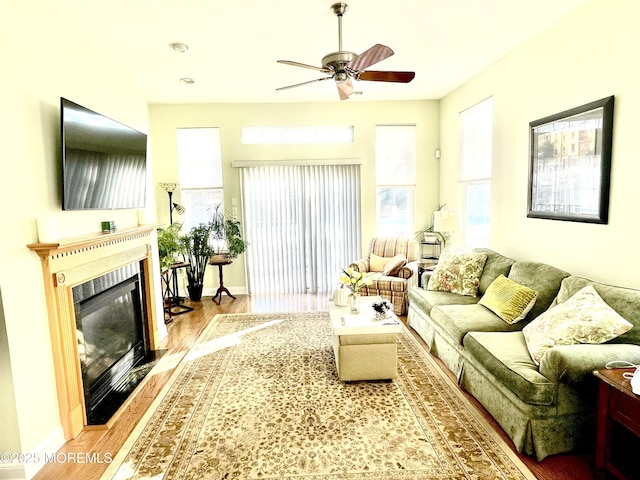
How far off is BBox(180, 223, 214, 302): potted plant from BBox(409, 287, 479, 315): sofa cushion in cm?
319

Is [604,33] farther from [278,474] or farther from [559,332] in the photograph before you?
[278,474]

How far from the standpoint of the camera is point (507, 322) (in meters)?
3.07

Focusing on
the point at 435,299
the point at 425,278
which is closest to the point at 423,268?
the point at 425,278

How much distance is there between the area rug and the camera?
2137mm

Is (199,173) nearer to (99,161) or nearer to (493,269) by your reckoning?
(99,161)

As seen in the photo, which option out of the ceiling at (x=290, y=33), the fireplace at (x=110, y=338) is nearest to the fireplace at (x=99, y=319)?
the fireplace at (x=110, y=338)

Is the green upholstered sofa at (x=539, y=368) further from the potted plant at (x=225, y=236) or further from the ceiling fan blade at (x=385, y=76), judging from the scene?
the potted plant at (x=225, y=236)

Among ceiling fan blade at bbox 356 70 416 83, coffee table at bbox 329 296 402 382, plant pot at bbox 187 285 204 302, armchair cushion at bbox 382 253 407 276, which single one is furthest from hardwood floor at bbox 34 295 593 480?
ceiling fan blade at bbox 356 70 416 83

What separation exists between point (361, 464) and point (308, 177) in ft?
14.4

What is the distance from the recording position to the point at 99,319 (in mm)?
3008

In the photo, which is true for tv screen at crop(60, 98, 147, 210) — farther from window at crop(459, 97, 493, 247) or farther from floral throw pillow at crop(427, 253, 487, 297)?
window at crop(459, 97, 493, 247)

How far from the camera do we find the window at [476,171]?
15.1 feet

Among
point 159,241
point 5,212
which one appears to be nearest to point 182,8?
point 5,212

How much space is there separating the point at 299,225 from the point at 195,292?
198cm
